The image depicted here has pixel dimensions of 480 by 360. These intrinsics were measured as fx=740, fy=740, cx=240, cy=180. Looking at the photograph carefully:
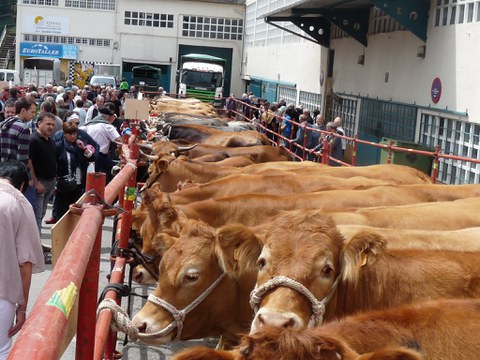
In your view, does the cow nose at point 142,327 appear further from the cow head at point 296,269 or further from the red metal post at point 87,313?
the red metal post at point 87,313

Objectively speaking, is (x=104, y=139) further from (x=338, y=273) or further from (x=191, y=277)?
(x=338, y=273)

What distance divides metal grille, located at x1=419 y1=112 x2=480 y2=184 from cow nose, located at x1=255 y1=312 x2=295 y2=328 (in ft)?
37.7

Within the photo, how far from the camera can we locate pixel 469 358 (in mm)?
3115

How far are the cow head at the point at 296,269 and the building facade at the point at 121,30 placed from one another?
49.4 meters

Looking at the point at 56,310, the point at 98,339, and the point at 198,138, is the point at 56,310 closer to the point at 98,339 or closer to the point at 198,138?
the point at 98,339

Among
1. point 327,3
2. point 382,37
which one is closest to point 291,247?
point 382,37

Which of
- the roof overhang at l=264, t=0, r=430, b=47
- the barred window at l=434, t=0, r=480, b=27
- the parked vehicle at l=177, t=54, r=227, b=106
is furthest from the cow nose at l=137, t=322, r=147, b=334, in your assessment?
the parked vehicle at l=177, t=54, r=227, b=106

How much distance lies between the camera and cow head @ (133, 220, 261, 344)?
15.1 feet

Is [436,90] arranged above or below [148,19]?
below

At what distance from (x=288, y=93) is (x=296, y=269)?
3243 centimetres

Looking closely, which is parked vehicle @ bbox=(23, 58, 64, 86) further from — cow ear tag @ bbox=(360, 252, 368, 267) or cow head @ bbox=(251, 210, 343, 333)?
cow ear tag @ bbox=(360, 252, 368, 267)

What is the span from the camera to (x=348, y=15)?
939 inches

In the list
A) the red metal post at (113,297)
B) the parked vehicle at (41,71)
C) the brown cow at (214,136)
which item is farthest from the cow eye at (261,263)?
the parked vehicle at (41,71)

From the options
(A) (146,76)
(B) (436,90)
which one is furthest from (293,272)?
(A) (146,76)
